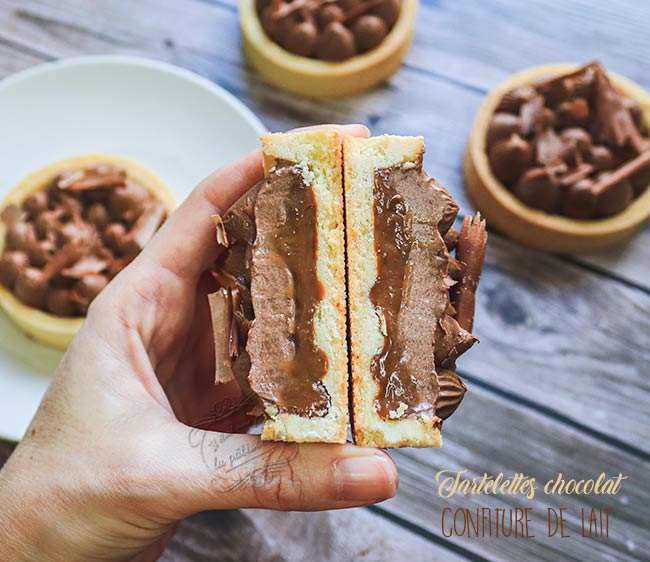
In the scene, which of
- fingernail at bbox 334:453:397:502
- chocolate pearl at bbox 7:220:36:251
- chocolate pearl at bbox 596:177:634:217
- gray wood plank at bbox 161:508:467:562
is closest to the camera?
fingernail at bbox 334:453:397:502

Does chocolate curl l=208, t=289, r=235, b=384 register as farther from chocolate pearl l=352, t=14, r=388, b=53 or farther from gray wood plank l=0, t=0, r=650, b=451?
chocolate pearl l=352, t=14, r=388, b=53

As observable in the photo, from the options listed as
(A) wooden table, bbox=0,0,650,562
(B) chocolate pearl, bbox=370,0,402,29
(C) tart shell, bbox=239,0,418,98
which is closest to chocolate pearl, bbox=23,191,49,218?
(A) wooden table, bbox=0,0,650,562

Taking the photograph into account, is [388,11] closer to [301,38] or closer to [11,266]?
[301,38]

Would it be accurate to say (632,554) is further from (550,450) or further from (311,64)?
(311,64)

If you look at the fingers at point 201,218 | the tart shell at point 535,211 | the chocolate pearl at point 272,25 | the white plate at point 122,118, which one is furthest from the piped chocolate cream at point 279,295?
the chocolate pearl at point 272,25

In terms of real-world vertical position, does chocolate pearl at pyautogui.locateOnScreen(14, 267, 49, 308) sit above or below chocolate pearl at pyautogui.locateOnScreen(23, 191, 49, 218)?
below

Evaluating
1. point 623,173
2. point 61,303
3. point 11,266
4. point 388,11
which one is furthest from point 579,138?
point 11,266

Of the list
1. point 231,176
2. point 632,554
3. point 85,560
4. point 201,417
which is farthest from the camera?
point 632,554

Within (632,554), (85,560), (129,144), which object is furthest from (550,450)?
(129,144)
